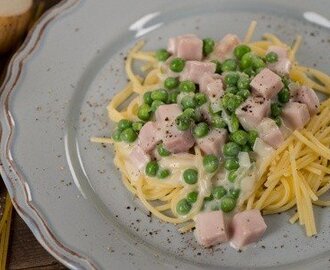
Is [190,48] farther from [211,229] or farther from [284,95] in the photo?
[211,229]

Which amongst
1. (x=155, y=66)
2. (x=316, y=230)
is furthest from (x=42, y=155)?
(x=316, y=230)

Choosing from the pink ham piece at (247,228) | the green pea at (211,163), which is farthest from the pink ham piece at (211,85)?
the pink ham piece at (247,228)

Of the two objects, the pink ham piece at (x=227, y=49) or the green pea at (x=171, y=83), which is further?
the pink ham piece at (x=227, y=49)

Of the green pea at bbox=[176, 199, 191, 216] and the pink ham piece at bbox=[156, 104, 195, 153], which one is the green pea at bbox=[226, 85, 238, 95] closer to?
the pink ham piece at bbox=[156, 104, 195, 153]

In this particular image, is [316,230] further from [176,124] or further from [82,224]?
[82,224]

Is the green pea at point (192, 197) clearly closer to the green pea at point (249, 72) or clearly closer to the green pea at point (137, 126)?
the green pea at point (137, 126)

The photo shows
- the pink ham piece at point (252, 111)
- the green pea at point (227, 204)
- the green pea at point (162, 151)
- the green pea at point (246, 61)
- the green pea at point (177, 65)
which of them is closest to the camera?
the green pea at point (227, 204)
